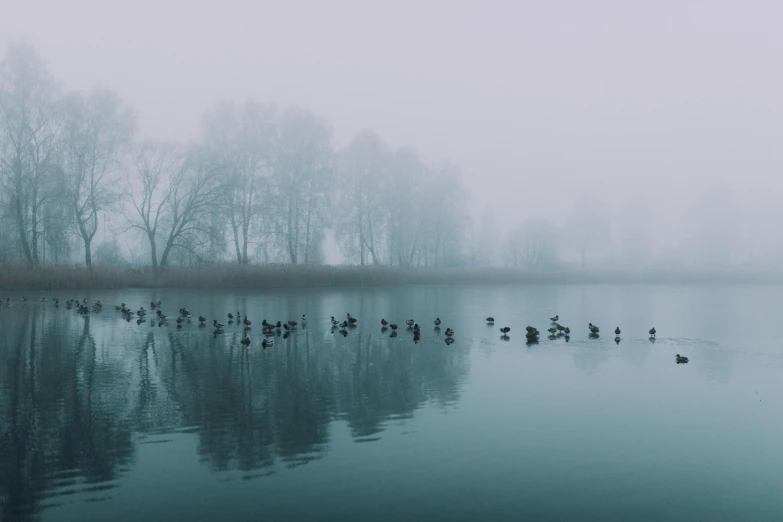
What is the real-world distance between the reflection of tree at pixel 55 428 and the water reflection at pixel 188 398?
2 cm

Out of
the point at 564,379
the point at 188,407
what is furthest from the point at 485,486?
the point at 564,379

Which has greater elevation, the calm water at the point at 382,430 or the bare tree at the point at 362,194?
the bare tree at the point at 362,194

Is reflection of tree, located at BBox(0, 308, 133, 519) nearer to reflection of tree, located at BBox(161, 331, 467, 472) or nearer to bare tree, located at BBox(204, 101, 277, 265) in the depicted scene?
reflection of tree, located at BBox(161, 331, 467, 472)

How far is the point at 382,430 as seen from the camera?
8.70m

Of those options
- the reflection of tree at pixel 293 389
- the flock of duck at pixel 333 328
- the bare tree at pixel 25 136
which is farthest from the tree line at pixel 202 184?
Result: the reflection of tree at pixel 293 389

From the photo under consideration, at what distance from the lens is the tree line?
3966 centimetres

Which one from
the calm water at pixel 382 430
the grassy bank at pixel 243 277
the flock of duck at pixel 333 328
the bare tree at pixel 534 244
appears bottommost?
the calm water at pixel 382 430

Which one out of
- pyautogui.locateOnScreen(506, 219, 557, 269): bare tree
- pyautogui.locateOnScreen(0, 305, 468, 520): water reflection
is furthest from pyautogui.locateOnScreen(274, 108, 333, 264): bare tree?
pyautogui.locateOnScreen(506, 219, 557, 269): bare tree

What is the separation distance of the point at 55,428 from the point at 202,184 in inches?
1491

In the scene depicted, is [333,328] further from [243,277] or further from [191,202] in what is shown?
[191,202]

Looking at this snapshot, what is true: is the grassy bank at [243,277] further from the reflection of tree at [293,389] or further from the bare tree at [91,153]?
the reflection of tree at [293,389]

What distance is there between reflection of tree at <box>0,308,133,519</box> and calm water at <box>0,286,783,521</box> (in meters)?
0.04

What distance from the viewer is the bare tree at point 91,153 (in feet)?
138

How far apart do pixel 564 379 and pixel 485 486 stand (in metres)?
6.63
